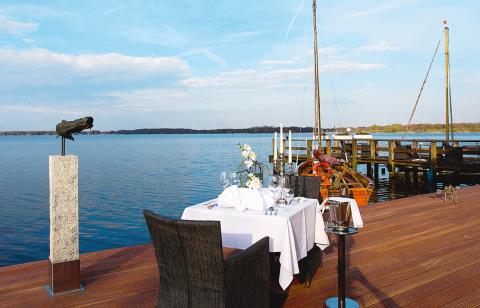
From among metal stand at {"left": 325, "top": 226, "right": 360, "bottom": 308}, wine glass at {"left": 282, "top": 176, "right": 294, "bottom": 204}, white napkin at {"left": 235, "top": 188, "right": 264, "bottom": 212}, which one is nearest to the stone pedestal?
white napkin at {"left": 235, "top": 188, "right": 264, "bottom": 212}

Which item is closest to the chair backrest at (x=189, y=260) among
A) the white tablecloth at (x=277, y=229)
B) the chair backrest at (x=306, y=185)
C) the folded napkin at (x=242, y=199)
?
the white tablecloth at (x=277, y=229)

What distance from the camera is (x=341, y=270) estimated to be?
8.13 feet

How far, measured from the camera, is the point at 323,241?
3.19 metres

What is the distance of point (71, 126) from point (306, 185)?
2.20 metres

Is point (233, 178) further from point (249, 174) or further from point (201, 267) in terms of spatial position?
point (201, 267)

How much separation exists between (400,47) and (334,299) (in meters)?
15.2

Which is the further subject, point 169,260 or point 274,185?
point 274,185

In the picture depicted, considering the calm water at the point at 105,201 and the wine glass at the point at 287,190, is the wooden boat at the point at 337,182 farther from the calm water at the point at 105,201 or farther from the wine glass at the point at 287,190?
the wine glass at the point at 287,190

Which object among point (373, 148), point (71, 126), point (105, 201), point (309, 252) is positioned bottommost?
point (105, 201)

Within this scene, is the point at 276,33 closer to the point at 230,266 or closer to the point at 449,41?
the point at 449,41

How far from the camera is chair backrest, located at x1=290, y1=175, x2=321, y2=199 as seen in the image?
3.82 meters

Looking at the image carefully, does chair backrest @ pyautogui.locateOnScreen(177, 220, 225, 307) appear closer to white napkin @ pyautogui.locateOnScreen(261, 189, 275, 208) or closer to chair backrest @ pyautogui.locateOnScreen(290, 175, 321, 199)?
white napkin @ pyautogui.locateOnScreen(261, 189, 275, 208)

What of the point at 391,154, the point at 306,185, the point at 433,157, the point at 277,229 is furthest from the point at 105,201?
the point at 277,229

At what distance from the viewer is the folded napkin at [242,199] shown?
283 cm
